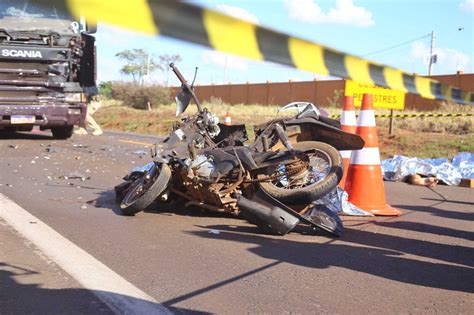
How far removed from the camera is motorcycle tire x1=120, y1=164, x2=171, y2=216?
6086 mm

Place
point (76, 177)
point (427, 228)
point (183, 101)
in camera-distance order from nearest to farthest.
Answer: point (427, 228), point (183, 101), point (76, 177)

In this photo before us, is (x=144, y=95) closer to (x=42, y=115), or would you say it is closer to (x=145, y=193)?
(x=42, y=115)

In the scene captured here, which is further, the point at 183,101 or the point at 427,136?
the point at 427,136

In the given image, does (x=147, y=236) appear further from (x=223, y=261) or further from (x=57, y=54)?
(x=57, y=54)

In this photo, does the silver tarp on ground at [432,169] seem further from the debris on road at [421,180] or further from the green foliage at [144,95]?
the green foliage at [144,95]

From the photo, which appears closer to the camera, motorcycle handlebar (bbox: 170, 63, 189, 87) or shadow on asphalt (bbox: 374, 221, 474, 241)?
shadow on asphalt (bbox: 374, 221, 474, 241)

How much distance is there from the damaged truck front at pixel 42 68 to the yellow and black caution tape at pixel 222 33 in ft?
33.5

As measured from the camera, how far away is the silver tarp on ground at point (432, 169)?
9.76 meters

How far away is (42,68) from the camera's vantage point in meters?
12.8

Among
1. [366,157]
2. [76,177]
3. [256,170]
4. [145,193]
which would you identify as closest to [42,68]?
[76,177]

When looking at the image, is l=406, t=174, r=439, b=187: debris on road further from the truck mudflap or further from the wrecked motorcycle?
the truck mudflap

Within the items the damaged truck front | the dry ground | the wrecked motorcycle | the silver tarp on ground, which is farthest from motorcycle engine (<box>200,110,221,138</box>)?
the damaged truck front

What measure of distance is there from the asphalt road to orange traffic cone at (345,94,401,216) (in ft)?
0.87

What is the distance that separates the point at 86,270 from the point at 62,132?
11.7m
